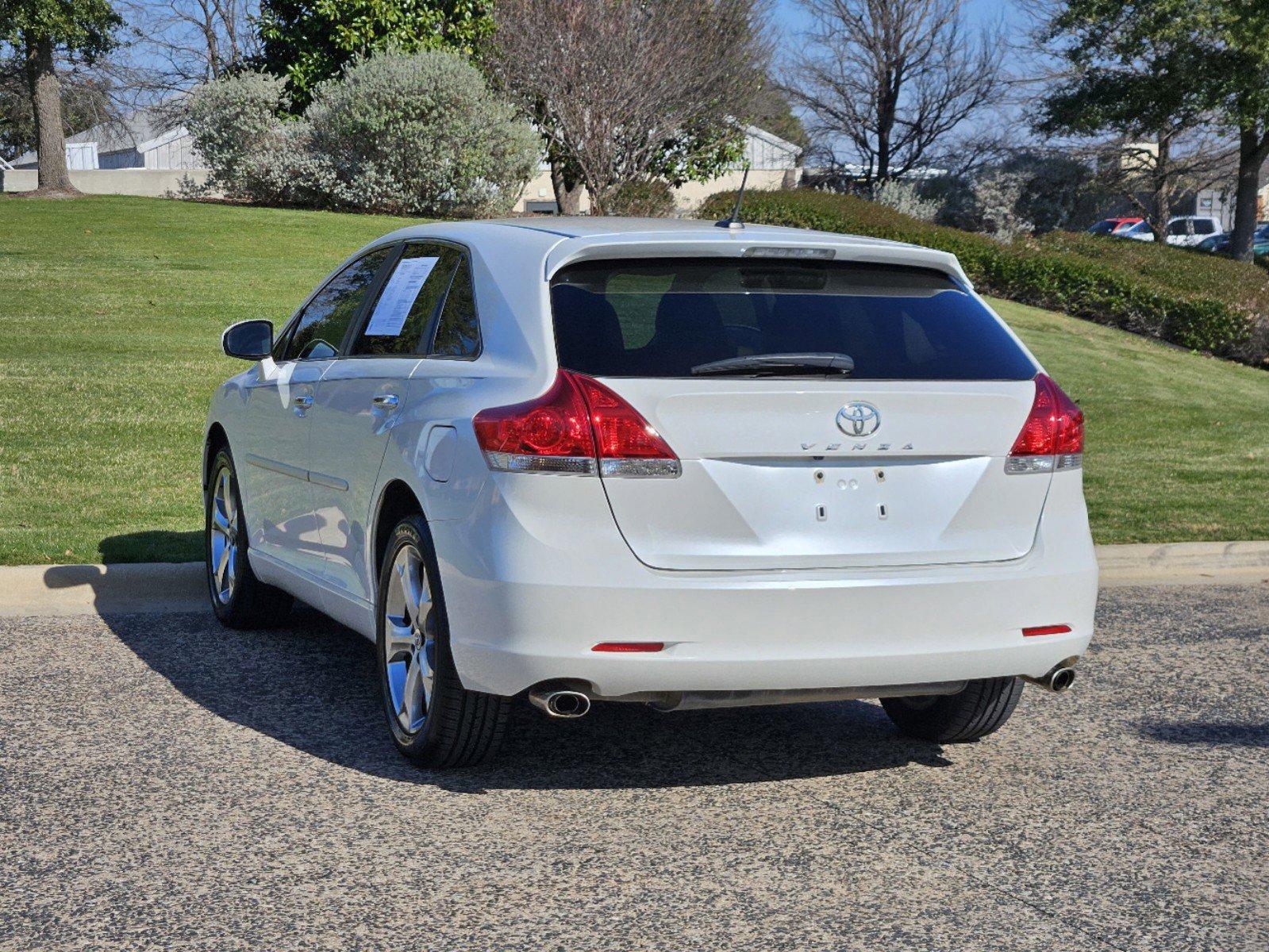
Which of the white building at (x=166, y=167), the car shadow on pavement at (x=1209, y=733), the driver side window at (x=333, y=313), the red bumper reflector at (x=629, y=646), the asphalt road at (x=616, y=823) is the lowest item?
the car shadow on pavement at (x=1209, y=733)

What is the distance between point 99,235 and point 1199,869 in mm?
22659

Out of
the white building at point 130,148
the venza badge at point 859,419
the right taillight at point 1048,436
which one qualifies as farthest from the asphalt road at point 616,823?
the white building at point 130,148

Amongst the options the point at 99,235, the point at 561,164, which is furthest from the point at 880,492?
the point at 561,164

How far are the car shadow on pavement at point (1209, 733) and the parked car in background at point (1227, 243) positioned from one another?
42.6 meters

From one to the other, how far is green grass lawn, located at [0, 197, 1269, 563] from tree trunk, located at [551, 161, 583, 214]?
9.45 meters

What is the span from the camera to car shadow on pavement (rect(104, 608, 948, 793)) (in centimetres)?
515

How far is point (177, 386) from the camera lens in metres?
14.1

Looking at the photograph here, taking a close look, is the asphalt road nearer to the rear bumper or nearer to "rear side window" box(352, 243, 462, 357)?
the rear bumper

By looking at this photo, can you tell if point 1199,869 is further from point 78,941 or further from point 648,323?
point 78,941

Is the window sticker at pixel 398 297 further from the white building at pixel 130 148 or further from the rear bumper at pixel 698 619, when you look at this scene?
the white building at pixel 130 148

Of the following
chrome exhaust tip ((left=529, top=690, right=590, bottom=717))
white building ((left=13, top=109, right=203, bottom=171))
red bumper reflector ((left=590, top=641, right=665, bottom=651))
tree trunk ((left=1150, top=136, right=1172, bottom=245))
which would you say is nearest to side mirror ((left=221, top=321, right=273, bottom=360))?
chrome exhaust tip ((left=529, top=690, right=590, bottom=717))

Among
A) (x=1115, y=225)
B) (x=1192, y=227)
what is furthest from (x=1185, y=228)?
(x=1115, y=225)

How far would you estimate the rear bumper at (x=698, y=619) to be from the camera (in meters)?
4.38

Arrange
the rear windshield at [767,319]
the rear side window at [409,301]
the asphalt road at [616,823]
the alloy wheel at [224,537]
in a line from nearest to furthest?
1. the asphalt road at [616,823]
2. the rear windshield at [767,319]
3. the rear side window at [409,301]
4. the alloy wheel at [224,537]
